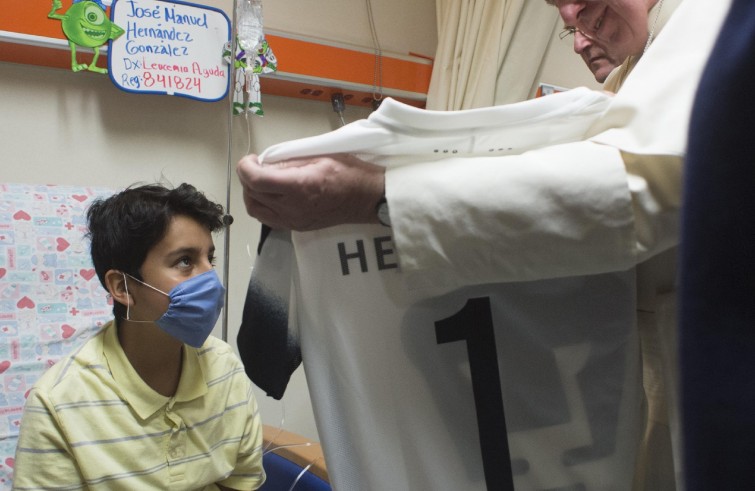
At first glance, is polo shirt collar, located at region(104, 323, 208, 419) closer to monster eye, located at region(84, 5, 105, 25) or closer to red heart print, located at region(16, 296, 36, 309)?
red heart print, located at region(16, 296, 36, 309)

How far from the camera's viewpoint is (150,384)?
1.32 meters

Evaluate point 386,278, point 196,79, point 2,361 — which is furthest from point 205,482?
point 196,79

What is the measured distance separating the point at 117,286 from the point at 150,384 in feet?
0.86

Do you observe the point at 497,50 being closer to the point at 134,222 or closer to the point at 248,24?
the point at 248,24

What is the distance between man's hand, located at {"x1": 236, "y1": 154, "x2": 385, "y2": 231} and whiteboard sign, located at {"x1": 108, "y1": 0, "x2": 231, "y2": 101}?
53.5 inches

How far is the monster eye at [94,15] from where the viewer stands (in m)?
1.65

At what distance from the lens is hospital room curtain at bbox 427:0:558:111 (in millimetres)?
1996

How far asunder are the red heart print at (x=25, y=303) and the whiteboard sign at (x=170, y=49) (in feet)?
2.36

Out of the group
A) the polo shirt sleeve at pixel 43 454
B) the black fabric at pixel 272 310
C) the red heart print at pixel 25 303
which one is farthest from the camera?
the red heart print at pixel 25 303

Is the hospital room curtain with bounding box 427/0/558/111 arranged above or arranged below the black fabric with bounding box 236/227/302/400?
above

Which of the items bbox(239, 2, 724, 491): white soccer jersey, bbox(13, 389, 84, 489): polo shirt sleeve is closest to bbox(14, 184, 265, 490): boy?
bbox(13, 389, 84, 489): polo shirt sleeve

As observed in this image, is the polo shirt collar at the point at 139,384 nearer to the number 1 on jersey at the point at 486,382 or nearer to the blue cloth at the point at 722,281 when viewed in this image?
the number 1 on jersey at the point at 486,382

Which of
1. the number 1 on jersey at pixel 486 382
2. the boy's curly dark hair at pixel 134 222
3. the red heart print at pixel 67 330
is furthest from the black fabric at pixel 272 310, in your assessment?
the red heart print at pixel 67 330

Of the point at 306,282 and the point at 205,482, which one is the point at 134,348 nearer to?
the point at 205,482
